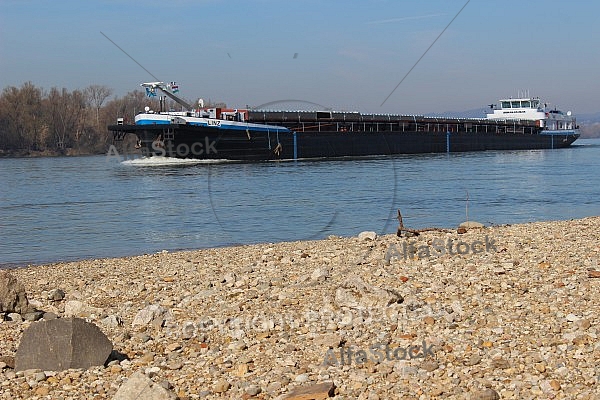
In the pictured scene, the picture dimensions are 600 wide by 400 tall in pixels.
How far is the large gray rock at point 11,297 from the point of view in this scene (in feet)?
25.5

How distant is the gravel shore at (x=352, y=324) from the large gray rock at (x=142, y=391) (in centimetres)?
28

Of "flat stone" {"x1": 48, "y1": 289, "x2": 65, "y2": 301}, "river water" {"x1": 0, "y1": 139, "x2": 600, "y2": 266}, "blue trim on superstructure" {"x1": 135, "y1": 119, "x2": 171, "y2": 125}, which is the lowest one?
"river water" {"x1": 0, "y1": 139, "x2": 600, "y2": 266}

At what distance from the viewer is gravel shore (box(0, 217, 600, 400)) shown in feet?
17.7

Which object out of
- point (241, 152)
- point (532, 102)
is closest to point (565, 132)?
point (532, 102)

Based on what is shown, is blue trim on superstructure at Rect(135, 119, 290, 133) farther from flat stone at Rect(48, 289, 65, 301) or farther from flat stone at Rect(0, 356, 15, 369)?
flat stone at Rect(0, 356, 15, 369)

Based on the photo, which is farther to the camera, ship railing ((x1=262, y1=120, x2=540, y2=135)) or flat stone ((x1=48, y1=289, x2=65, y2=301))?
ship railing ((x1=262, y1=120, x2=540, y2=135))

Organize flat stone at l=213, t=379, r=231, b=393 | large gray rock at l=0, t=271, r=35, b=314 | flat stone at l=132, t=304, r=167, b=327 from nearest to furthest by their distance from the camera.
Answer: flat stone at l=213, t=379, r=231, b=393, flat stone at l=132, t=304, r=167, b=327, large gray rock at l=0, t=271, r=35, b=314

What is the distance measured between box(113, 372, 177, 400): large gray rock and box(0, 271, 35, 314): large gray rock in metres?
3.27

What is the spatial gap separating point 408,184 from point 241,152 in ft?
60.0

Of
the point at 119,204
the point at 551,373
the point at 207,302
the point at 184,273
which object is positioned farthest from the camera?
the point at 119,204

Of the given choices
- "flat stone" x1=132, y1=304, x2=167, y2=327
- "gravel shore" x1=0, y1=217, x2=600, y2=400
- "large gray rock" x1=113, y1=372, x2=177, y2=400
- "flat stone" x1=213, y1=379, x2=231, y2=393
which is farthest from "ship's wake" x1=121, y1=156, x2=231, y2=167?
"large gray rock" x1=113, y1=372, x2=177, y2=400

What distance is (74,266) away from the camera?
12.5 metres

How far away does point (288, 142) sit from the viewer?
50312 mm

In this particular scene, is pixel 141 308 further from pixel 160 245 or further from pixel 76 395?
pixel 160 245
